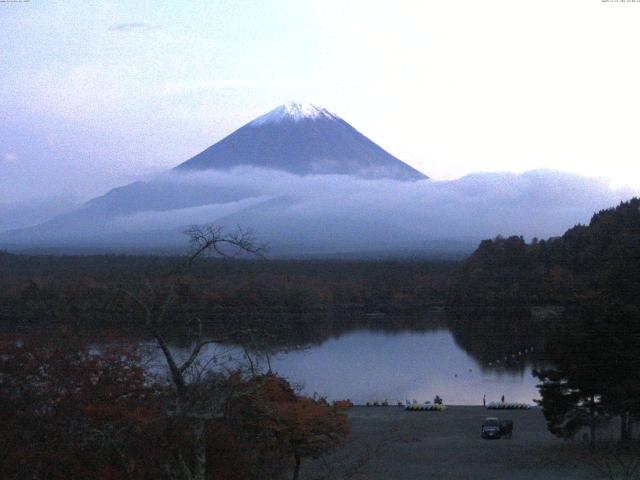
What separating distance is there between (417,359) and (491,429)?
11028 mm

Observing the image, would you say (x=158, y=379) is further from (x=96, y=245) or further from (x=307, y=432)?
(x=96, y=245)

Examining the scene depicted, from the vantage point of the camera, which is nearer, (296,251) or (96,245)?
(96,245)

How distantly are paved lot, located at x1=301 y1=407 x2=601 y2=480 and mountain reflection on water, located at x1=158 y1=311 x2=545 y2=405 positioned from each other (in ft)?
4.72

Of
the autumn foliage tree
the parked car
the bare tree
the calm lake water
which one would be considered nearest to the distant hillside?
the calm lake water

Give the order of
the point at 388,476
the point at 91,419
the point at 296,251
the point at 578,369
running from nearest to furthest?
the point at 91,419
the point at 388,476
the point at 578,369
the point at 296,251

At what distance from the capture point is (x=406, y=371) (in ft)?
66.2

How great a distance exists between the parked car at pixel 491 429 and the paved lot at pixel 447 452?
130mm

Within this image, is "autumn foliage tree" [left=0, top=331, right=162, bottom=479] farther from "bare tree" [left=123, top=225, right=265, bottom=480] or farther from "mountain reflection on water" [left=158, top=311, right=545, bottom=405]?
"mountain reflection on water" [left=158, top=311, right=545, bottom=405]

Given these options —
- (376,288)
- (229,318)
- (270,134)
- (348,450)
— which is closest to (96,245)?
(270,134)

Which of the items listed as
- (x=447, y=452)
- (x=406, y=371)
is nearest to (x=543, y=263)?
(x=406, y=371)

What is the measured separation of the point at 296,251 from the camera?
87.2 metres

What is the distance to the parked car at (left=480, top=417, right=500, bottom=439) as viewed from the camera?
36.6 ft

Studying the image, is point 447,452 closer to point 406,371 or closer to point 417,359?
point 406,371

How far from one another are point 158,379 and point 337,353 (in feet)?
57.3
